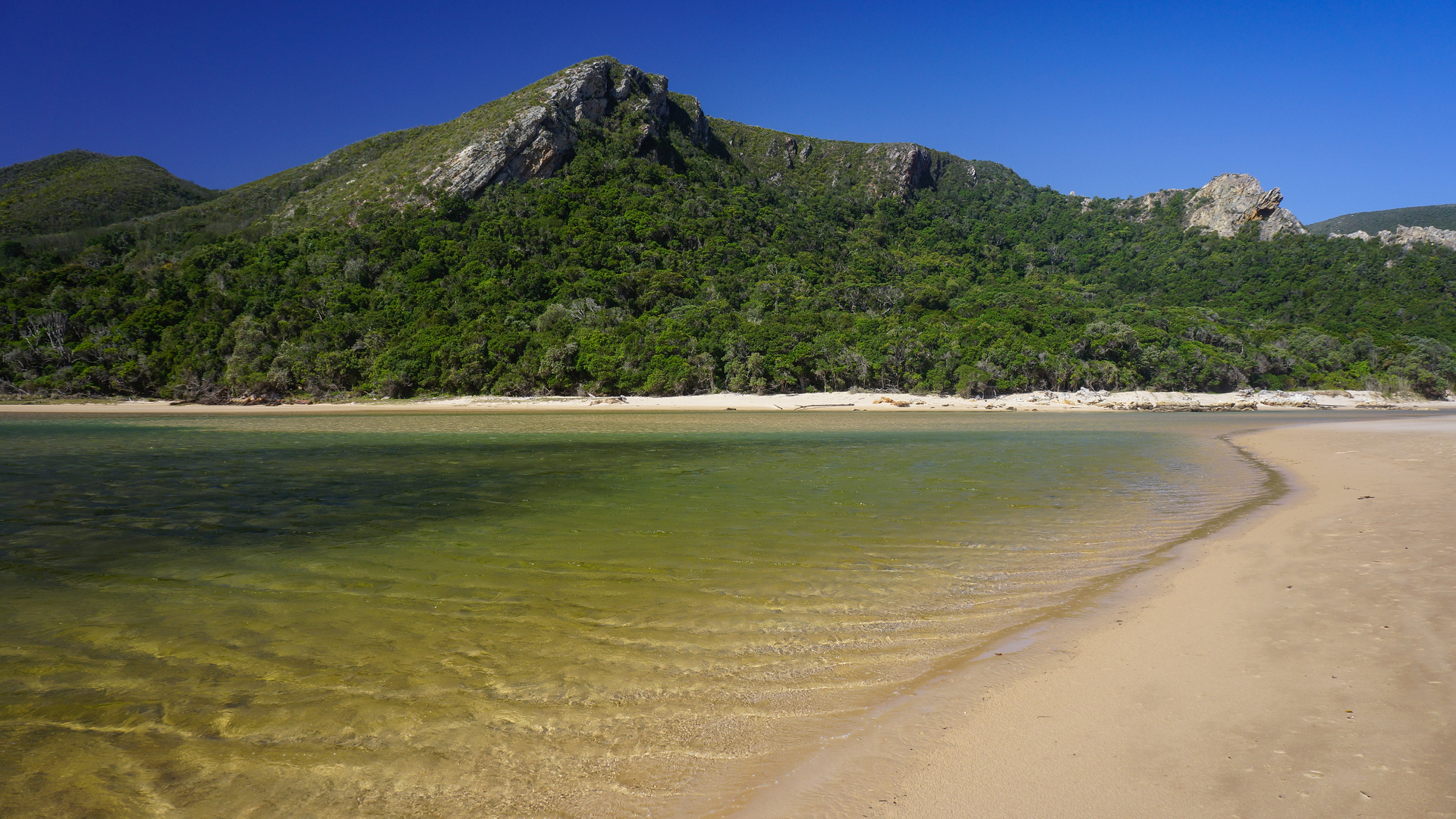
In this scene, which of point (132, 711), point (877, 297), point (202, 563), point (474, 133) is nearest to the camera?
point (132, 711)

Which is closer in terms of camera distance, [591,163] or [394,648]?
[394,648]

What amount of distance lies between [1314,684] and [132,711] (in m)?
6.68

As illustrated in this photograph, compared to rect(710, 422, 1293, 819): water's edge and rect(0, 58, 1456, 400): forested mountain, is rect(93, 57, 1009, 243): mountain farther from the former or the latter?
rect(710, 422, 1293, 819): water's edge

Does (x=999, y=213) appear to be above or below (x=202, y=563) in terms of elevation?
above

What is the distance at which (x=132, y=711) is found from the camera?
340 centimetres

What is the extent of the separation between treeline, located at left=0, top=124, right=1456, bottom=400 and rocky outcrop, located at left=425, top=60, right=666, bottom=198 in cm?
297

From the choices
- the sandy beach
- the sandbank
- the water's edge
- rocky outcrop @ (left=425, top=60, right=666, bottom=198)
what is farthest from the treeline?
the sandy beach

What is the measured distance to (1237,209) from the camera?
10950 centimetres

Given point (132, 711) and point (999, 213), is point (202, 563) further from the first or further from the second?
point (999, 213)

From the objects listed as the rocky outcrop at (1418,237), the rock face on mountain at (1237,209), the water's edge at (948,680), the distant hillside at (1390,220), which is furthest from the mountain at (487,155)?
the distant hillside at (1390,220)

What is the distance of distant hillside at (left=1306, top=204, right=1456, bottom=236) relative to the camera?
14925 cm

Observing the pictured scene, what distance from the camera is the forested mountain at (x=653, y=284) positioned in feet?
166

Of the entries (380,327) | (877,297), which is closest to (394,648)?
(380,327)

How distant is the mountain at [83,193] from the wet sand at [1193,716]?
379ft
